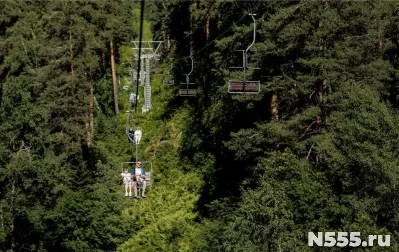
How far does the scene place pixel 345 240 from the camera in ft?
68.7

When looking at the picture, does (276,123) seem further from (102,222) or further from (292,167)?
(102,222)

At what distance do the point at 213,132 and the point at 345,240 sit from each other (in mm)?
14305

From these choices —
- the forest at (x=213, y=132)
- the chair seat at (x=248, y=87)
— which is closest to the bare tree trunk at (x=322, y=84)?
the forest at (x=213, y=132)

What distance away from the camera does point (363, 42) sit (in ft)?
82.7

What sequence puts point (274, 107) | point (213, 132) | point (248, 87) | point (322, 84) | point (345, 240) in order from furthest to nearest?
point (213, 132)
point (274, 107)
point (322, 84)
point (345, 240)
point (248, 87)

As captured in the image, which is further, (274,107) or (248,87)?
(274,107)

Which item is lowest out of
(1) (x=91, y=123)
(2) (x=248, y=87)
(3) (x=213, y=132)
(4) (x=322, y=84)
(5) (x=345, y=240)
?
(5) (x=345, y=240)

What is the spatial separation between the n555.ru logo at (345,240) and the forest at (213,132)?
16 cm

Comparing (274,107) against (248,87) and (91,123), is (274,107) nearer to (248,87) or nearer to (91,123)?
(248,87)

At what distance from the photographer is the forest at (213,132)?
22.8m

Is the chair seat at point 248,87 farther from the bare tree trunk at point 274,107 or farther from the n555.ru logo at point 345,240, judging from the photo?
the bare tree trunk at point 274,107

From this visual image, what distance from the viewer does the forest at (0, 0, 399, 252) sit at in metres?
22.8

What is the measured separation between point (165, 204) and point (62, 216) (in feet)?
20.0

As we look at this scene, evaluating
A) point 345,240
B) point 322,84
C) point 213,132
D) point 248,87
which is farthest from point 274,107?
point 248,87
